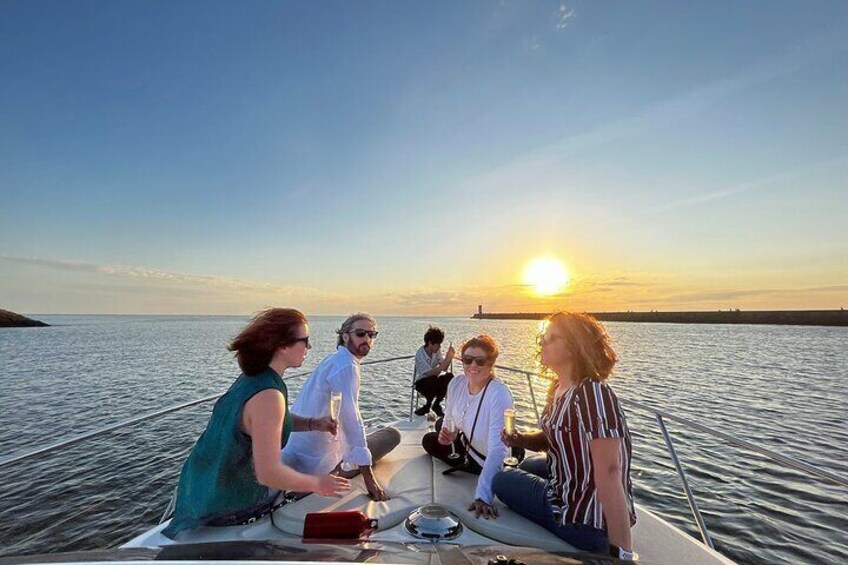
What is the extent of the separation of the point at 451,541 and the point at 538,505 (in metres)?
0.59

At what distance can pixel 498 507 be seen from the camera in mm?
2994

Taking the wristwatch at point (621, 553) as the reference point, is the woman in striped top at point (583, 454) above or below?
above

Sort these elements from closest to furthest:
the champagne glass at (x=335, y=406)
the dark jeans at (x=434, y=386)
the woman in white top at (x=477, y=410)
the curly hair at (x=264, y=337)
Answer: the curly hair at (x=264, y=337)
the champagne glass at (x=335, y=406)
the woman in white top at (x=477, y=410)
the dark jeans at (x=434, y=386)

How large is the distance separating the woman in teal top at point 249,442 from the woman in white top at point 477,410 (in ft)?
4.90

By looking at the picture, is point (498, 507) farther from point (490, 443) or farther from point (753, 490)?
point (753, 490)

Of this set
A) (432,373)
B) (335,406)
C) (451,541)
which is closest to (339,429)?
(335,406)

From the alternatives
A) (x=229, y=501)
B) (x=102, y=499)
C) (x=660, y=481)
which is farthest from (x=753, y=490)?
(x=102, y=499)

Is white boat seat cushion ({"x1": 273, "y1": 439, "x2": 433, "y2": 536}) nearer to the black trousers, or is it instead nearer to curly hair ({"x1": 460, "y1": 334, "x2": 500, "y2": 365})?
the black trousers

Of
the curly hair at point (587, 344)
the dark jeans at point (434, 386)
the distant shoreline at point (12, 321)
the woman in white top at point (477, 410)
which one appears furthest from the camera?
the distant shoreline at point (12, 321)

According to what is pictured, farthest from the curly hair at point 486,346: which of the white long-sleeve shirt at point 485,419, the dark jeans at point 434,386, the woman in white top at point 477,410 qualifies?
the dark jeans at point 434,386

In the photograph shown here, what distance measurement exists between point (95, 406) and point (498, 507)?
44.9 ft

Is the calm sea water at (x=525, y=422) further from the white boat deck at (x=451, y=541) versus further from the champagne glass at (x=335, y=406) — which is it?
the champagne glass at (x=335, y=406)

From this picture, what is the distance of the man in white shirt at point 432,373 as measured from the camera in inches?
290

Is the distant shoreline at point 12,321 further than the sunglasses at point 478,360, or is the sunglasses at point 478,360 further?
the distant shoreline at point 12,321
